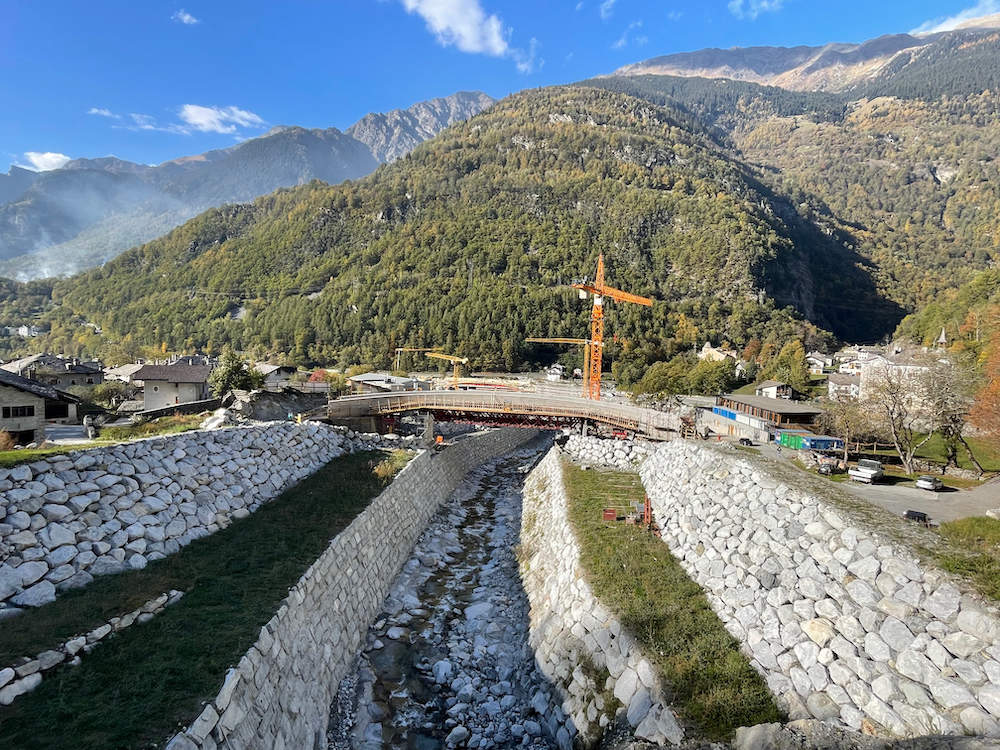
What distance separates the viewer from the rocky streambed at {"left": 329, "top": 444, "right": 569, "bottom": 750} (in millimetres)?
13234

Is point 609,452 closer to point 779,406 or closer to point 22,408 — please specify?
point 779,406

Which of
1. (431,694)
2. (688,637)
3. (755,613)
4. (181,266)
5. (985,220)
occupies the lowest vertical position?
(431,694)

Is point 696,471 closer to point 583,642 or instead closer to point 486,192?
point 583,642

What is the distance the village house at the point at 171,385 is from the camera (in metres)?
43.5

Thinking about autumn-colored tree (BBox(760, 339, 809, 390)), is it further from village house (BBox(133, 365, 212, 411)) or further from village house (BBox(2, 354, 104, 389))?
village house (BBox(2, 354, 104, 389))

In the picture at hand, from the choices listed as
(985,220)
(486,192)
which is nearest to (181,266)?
(486,192)

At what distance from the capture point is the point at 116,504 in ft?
47.4

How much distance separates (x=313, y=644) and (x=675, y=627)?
1023 cm

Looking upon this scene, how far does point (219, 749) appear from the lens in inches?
329

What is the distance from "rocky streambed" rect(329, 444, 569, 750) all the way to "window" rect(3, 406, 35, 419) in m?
21.4

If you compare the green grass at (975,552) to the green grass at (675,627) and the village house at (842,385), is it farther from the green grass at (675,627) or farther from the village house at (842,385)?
the village house at (842,385)

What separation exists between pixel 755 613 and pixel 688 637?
6.22 feet

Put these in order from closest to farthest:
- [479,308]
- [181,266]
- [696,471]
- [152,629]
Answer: [152,629], [696,471], [479,308], [181,266]

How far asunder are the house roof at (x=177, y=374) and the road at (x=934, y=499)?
48.5m
